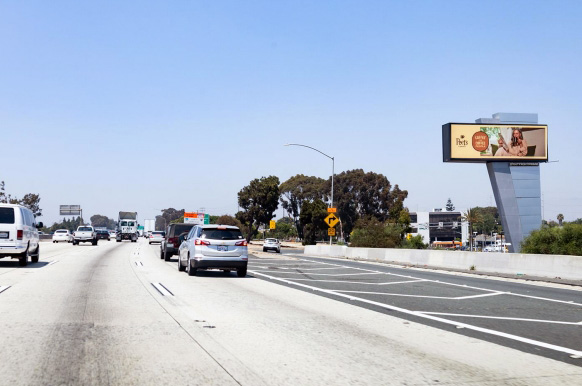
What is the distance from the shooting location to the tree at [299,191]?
116 meters

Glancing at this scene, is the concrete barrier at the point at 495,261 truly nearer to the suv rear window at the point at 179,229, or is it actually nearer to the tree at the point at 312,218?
the suv rear window at the point at 179,229

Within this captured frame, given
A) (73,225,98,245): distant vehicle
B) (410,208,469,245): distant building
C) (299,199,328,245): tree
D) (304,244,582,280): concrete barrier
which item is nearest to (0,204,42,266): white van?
(304,244,582,280): concrete barrier

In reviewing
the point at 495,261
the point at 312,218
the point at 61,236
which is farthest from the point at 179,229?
the point at 312,218

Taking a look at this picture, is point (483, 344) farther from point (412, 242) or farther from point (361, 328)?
point (412, 242)

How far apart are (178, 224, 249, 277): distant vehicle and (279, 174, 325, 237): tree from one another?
93184mm

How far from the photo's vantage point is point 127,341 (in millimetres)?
8484

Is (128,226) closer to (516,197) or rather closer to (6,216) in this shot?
(516,197)

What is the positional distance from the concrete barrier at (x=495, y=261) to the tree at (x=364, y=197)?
6665 centimetres

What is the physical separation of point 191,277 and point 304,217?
78355 mm

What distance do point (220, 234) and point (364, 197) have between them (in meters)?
88.1

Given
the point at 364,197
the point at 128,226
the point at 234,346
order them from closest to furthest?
the point at 234,346 → the point at 128,226 → the point at 364,197

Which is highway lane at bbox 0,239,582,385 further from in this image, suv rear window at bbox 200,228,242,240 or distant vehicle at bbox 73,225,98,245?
distant vehicle at bbox 73,225,98,245

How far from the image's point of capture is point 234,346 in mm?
8266

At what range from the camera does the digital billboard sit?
65062 mm
